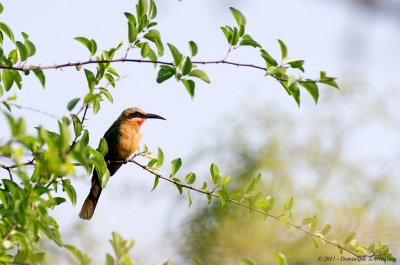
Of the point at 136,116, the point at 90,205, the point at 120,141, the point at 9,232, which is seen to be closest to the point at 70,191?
the point at 9,232

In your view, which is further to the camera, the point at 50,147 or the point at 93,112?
the point at 93,112

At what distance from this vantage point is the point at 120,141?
522 cm

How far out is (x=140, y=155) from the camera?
3.49 m

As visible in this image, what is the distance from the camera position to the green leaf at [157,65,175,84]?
8.61 feet

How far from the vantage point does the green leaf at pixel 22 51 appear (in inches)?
107

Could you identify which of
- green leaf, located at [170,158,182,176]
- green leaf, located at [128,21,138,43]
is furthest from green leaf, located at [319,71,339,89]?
green leaf, located at [170,158,182,176]

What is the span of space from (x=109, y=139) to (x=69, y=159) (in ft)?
→ 10.8

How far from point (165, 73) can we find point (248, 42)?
1.27ft

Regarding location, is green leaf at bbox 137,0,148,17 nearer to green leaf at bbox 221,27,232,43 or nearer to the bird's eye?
green leaf at bbox 221,27,232,43

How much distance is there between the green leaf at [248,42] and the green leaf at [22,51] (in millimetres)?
897

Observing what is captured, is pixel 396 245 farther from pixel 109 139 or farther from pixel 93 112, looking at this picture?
pixel 93 112

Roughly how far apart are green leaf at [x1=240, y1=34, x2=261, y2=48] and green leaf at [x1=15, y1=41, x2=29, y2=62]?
35.3 inches

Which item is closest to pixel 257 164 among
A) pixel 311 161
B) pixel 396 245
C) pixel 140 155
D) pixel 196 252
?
pixel 311 161

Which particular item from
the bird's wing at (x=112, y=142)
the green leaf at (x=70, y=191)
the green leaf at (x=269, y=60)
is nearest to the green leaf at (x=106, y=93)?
the green leaf at (x=70, y=191)
